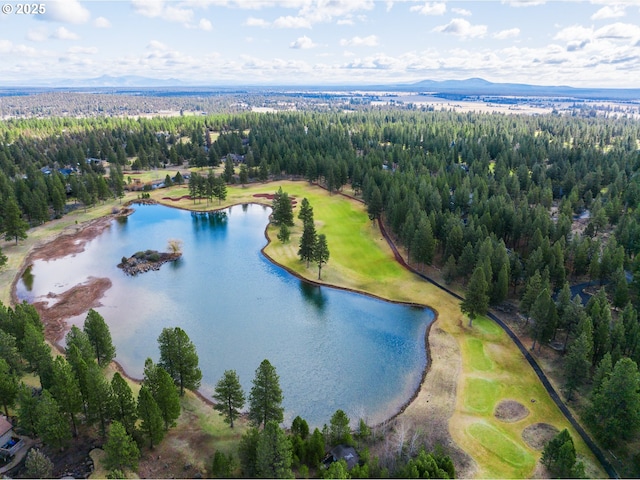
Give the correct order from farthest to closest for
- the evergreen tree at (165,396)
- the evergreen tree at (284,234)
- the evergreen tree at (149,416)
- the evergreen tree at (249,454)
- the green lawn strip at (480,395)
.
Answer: the evergreen tree at (284,234), the green lawn strip at (480,395), the evergreen tree at (165,396), the evergreen tree at (149,416), the evergreen tree at (249,454)

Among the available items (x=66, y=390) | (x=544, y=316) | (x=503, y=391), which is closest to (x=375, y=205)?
(x=544, y=316)

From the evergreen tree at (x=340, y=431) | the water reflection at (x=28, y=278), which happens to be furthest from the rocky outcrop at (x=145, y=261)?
the evergreen tree at (x=340, y=431)

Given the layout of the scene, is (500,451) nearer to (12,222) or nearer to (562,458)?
(562,458)

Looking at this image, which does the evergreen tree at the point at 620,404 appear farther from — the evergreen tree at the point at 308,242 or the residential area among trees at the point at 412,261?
the evergreen tree at the point at 308,242

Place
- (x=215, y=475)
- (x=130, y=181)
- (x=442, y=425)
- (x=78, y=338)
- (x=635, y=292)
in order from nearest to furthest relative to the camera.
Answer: (x=215, y=475), (x=442, y=425), (x=78, y=338), (x=635, y=292), (x=130, y=181)

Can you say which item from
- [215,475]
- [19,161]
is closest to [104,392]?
[215,475]

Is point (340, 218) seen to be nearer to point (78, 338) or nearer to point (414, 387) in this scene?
point (414, 387)

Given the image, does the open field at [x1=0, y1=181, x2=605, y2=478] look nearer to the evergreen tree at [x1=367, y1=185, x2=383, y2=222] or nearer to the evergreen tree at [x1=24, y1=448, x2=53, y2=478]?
the evergreen tree at [x1=24, y1=448, x2=53, y2=478]
